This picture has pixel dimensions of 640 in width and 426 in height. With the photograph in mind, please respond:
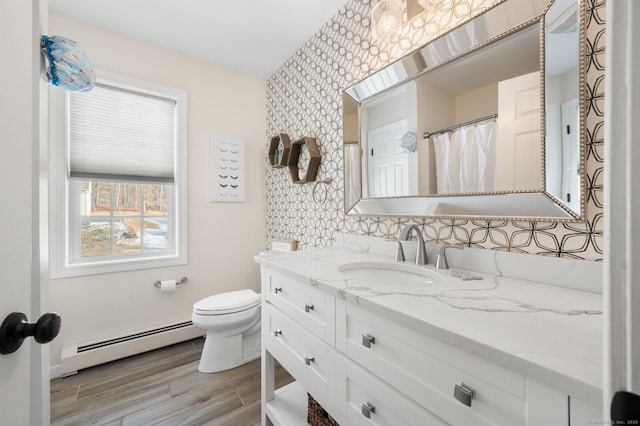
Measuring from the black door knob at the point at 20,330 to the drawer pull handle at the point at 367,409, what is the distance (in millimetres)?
801

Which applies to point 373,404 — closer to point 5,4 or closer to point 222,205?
point 5,4

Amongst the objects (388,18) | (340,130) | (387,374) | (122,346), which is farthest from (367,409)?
(122,346)

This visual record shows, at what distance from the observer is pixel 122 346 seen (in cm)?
199

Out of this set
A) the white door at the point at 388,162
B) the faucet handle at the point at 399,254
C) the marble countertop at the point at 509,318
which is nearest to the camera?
the marble countertop at the point at 509,318

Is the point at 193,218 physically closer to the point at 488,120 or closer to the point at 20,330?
the point at 20,330

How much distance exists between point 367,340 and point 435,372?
21 cm

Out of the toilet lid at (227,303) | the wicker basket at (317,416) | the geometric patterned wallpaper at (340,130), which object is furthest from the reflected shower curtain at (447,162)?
the toilet lid at (227,303)

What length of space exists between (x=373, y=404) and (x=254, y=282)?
2.09 metres

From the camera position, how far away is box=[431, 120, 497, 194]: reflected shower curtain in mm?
1052

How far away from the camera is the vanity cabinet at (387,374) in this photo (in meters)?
0.49

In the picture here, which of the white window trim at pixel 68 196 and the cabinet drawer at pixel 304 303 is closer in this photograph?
the cabinet drawer at pixel 304 303

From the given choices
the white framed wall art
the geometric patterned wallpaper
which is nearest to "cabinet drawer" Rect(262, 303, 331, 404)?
the geometric patterned wallpaper

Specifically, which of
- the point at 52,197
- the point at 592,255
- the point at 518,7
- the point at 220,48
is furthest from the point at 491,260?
the point at 52,197

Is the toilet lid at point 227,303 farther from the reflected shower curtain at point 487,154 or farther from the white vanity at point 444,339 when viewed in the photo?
the reflected shower curtain at point 487,154
